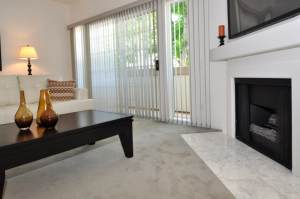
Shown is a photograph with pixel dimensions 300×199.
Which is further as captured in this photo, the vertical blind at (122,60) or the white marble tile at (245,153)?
the vertical blind at (122,60)

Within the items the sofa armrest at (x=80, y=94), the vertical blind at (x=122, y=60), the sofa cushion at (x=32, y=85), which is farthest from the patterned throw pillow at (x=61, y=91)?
the vertical blind at (x=122, y=60)

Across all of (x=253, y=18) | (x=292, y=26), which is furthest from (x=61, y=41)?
(x=292, y=26)

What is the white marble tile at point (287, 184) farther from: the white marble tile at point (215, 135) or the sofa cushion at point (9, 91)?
the sofa cushion at point (9, 91)

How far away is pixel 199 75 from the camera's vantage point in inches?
120

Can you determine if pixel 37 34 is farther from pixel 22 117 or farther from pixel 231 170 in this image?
pixel 231 170

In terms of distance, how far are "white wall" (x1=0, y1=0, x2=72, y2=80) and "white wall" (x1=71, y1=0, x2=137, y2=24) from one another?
27cm

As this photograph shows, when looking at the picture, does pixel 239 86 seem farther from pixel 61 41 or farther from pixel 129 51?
pixel 61 41

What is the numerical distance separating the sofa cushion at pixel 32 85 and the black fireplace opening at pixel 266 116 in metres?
2.94

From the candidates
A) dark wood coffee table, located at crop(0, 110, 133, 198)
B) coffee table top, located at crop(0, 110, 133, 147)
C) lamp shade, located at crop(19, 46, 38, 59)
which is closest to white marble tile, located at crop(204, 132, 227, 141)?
dark wood coffee table, located at crop(0, 110, 133, 198)

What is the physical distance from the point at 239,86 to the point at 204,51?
772 millimetres

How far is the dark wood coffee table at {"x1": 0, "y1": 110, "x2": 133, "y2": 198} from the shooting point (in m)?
1.26

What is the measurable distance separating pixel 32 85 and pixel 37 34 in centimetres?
174

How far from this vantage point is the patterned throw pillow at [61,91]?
11.1ft

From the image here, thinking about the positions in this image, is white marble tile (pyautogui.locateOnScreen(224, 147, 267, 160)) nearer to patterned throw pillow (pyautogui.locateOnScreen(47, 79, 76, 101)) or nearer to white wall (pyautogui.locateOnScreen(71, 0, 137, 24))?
patterned throw pillow (pyautogui.locateOnScreen(47, 79, 76, 101))
